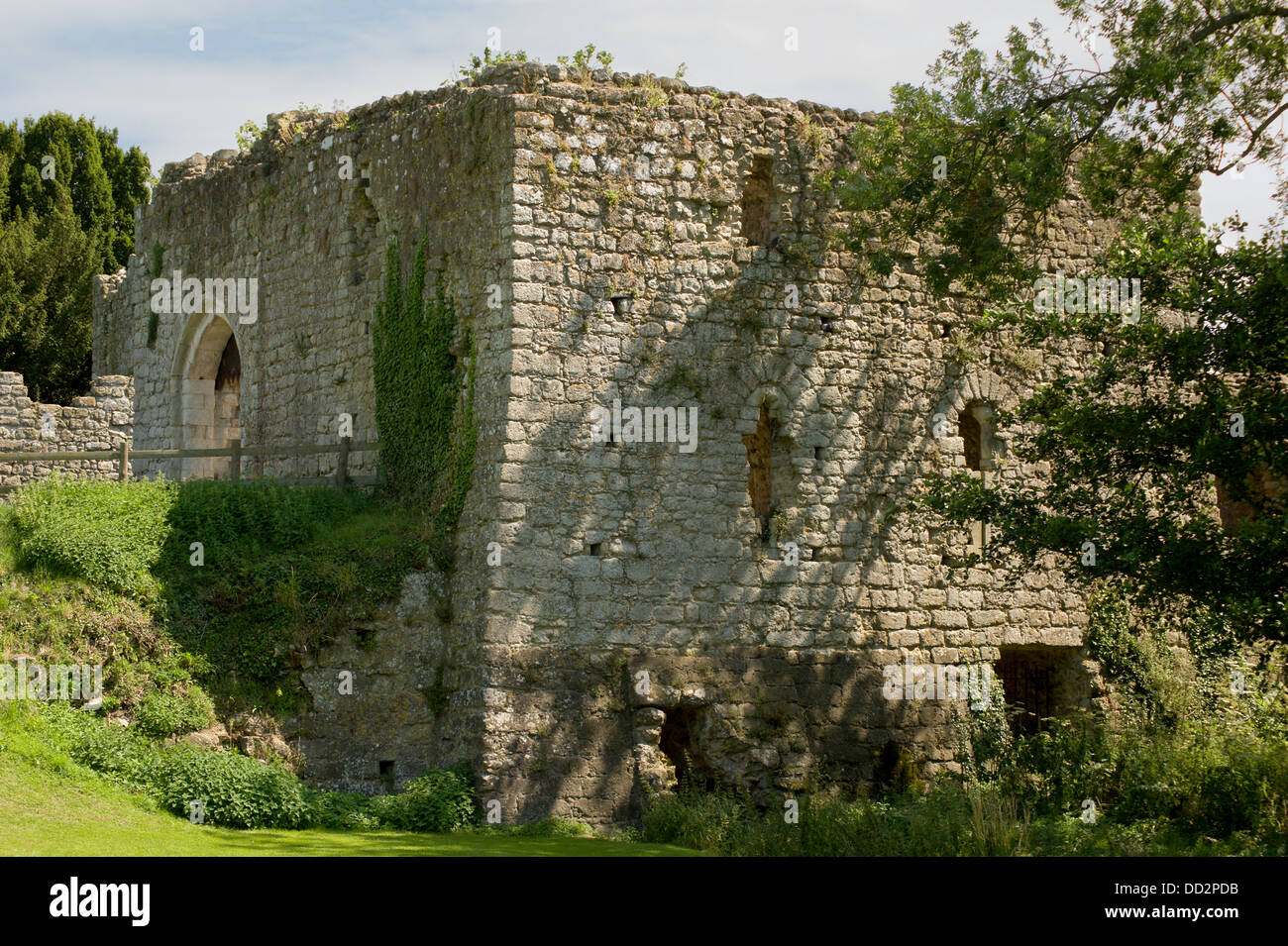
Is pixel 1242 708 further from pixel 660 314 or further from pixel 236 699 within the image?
pixel 236 699

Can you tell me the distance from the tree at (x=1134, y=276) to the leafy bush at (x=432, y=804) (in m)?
5.51

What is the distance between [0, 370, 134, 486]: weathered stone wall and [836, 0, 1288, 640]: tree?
44.4 feet

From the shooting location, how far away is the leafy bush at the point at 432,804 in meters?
13.8

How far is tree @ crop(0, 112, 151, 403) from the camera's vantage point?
33.6 meters

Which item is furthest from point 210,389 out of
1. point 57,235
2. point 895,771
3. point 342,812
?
point 57,235

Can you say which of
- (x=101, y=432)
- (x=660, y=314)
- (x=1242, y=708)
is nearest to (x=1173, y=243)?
(x=660, y=314)

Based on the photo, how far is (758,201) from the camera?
16.3 meters

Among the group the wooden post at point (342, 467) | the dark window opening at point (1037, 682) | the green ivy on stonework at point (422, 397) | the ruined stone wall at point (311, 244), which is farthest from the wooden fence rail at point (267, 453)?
the dark window opening at point (1037, 682)

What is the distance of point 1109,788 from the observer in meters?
15.4

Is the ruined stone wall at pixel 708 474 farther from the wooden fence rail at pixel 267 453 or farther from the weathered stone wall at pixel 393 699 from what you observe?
the wooden fence rail at pixel 267 453

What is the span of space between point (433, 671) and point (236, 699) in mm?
1867

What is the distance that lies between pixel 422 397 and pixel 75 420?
1102 centimetres

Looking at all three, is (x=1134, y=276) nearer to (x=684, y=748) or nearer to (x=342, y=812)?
(x=684, y=748)

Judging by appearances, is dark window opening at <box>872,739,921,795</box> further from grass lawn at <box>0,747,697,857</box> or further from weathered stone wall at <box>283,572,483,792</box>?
weathered stone wall at <box>283,572,483,792</box>
